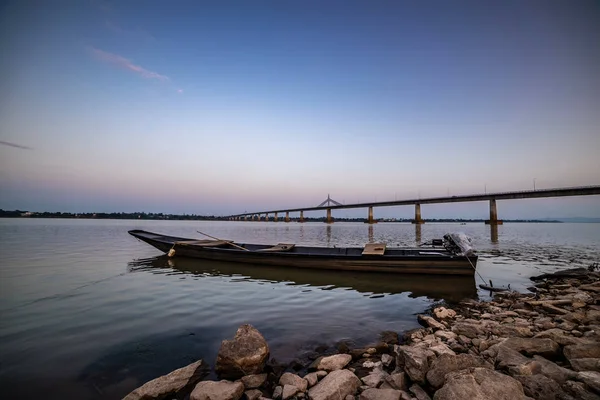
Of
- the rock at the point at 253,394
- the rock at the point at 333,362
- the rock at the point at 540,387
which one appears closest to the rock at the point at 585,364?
the rock at the point at 540,387

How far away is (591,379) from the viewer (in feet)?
11.4

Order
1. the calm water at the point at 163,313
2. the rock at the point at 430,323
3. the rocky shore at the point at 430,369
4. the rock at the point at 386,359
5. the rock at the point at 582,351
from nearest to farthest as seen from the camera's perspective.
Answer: the rocky shore at the point at 430,369
the rock at the point at 582,351
the rock at the point at 386,359
the calm water at the point at 163,313
the rock at the point at 430,323

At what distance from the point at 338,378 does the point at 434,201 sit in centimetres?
9576

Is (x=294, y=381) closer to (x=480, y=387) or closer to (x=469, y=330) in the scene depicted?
(x=480, y=387)

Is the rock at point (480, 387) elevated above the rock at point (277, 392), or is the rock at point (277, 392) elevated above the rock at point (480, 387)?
the rock at point (480, 387)

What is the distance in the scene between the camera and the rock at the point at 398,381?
399 cm

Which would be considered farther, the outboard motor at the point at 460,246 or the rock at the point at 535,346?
the outboard motor at the point at 460,246

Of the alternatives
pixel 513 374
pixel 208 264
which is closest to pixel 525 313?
pixel 513 374

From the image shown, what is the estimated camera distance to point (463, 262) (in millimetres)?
12906

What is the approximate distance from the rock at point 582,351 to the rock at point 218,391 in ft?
17.1

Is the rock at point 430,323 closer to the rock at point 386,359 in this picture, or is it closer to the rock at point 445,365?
the rock at point 386,359

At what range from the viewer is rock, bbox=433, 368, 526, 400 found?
10.5 ft

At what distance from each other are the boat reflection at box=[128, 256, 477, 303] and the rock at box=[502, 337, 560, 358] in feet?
17.7

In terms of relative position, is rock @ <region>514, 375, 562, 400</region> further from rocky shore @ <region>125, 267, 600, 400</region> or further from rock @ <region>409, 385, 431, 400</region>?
rock @ <region>409, 385, 431, 400</region>
